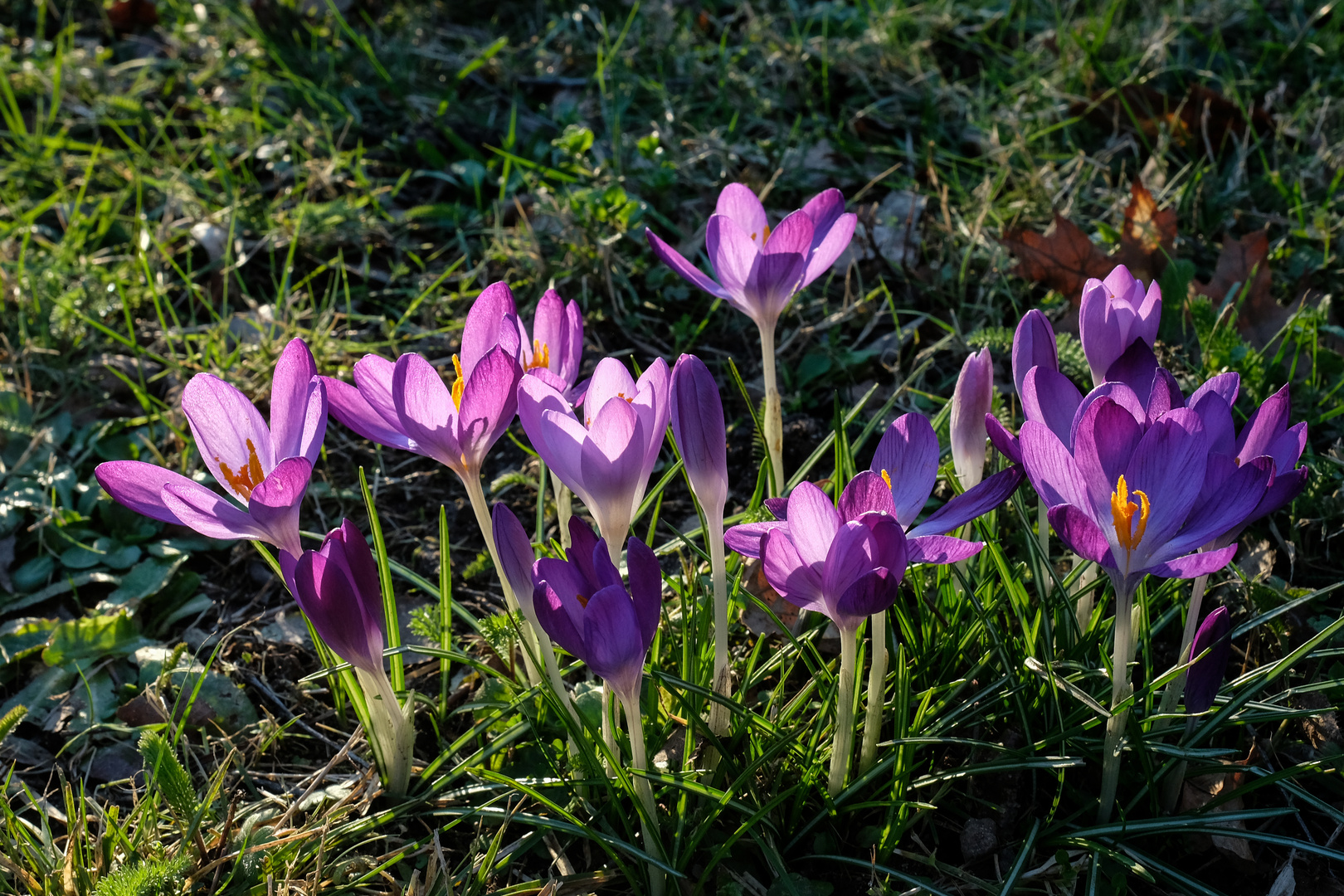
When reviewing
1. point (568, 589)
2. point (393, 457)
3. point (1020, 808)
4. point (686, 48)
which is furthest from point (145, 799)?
point (686, 48)

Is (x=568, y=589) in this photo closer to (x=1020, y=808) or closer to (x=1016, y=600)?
(x=1016, y=600)

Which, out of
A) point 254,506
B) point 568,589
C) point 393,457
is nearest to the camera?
point 568,589

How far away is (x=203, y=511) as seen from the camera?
127 cm

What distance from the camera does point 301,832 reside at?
1.49m

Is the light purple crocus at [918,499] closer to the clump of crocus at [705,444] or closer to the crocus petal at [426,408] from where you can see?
the clump of crocus at [705,444]

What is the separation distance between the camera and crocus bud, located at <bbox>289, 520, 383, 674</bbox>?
125 cm

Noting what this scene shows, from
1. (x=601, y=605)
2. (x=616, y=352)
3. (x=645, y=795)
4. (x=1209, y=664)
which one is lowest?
(x=616, y=352)

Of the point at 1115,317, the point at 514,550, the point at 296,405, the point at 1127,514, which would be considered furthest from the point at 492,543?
the point at 1115,317

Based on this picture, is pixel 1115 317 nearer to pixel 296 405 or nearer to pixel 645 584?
pixel 645 584

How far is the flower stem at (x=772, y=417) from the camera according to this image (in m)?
1.67

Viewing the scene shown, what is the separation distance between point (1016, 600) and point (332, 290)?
2.14 metres

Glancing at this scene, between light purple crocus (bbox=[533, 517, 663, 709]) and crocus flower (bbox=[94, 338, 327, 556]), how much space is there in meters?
0.34

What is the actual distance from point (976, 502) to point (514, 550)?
21.4 inches

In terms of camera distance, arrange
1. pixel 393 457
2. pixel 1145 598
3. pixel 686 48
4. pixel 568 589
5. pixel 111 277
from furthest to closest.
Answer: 1. pixel 686 48
2. pixel 111 277
3. pixel 393 457
4. pixel 1145 598
5. pixel 568 589
